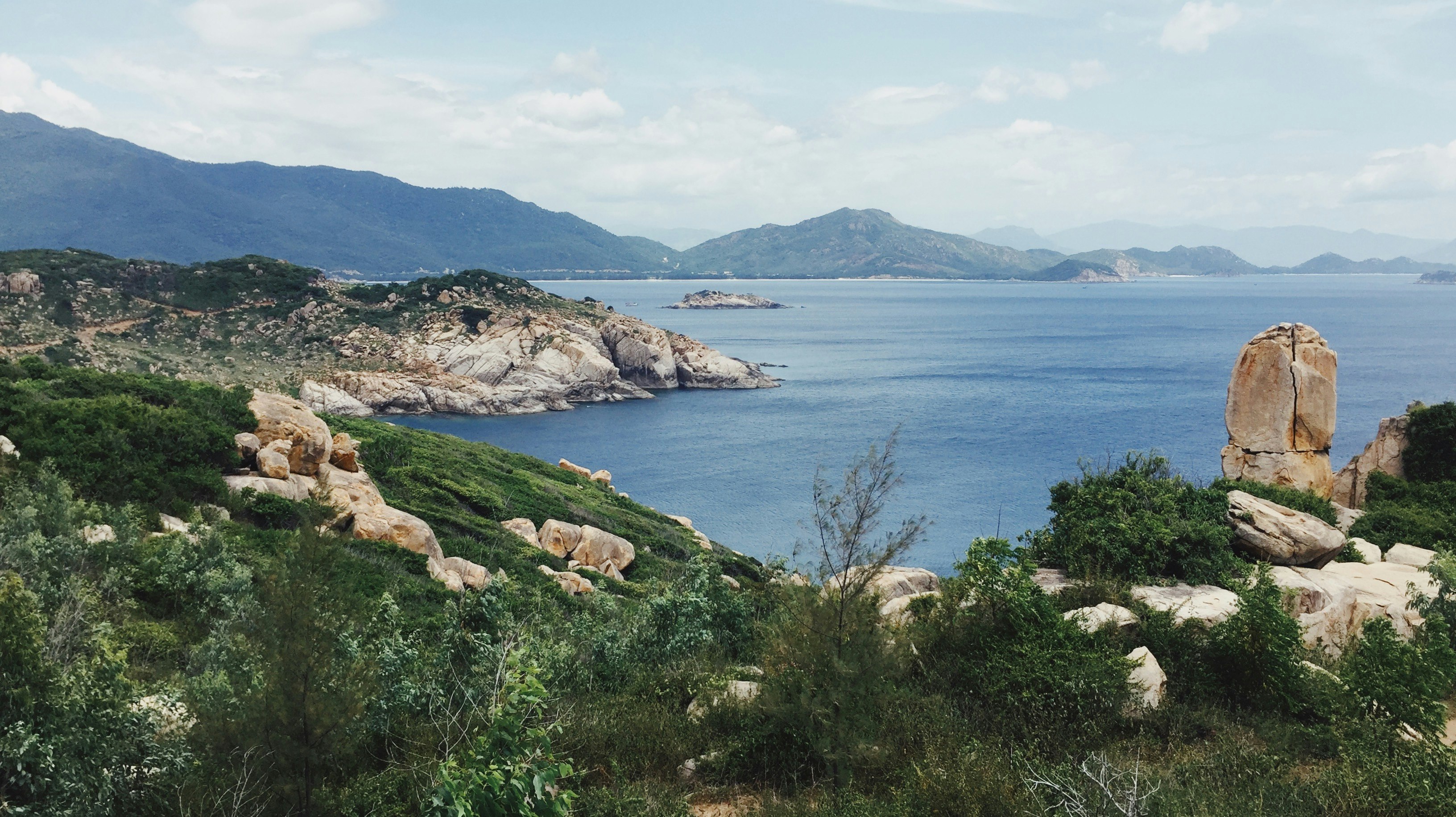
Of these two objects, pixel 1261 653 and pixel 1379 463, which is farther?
pixel 1379 463

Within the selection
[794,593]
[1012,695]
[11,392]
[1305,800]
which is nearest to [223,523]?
[11,392]

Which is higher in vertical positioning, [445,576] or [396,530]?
[396,530]

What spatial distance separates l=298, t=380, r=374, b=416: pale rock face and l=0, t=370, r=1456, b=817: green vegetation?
58.1 metres

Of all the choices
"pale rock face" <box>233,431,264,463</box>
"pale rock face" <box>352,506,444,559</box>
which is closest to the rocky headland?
"pale rock face" <box>233,431,264,463</box>

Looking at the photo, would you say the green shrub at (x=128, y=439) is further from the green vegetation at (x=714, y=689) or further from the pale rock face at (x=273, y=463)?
the green vegetation at (x=714, y=689)

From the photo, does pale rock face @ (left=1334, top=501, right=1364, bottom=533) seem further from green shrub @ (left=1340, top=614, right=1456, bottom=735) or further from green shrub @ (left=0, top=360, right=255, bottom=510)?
green shrub @ (left=0, top=360, right=255, bottom=510)

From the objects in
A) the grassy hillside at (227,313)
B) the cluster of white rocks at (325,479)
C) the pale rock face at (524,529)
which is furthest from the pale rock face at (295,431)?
the grassy hillside at (227,313)

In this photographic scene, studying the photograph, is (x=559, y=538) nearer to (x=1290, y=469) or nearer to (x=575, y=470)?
(x=575, y=470)

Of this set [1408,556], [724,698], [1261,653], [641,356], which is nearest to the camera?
[724,698]

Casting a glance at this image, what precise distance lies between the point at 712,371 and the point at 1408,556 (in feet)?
248

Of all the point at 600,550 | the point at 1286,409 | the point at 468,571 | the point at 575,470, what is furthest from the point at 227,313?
the point at 1286,409

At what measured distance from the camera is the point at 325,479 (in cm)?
1944

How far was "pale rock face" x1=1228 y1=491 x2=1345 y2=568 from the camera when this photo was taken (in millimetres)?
12625

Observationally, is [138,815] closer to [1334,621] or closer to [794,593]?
[794,593]
